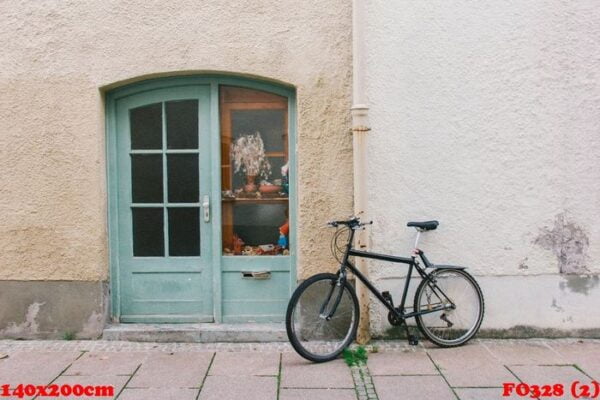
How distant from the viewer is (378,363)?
518cm

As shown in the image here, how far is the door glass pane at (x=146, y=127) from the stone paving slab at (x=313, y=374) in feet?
8.09

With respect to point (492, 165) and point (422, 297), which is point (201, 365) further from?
point (492, 165)

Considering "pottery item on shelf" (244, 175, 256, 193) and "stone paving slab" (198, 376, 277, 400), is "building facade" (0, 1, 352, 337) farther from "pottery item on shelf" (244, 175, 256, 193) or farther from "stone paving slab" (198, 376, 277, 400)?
"stone paving slab" (198, 376, 277, 400)

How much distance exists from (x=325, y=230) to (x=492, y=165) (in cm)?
168

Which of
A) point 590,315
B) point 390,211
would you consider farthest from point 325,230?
point 590,315

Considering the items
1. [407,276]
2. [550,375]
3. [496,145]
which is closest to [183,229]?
[407,276]

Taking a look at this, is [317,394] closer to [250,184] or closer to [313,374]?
[313,374]

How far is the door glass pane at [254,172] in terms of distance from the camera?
19.7 feet

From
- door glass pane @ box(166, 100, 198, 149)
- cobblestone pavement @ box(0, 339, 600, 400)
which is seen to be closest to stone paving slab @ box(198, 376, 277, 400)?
cobblestone pavement @ box(0, 339, 600, 400)

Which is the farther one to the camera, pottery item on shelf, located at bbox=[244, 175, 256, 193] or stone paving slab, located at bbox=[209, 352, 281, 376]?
pottery item on shelf, located at bbox=[244, 175, 256, 193]

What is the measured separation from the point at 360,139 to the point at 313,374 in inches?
83.2

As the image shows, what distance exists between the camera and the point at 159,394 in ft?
15.0

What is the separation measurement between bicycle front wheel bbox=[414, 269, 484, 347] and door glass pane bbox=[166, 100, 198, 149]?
8.68ft

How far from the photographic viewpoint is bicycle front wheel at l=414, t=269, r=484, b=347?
556 cm
